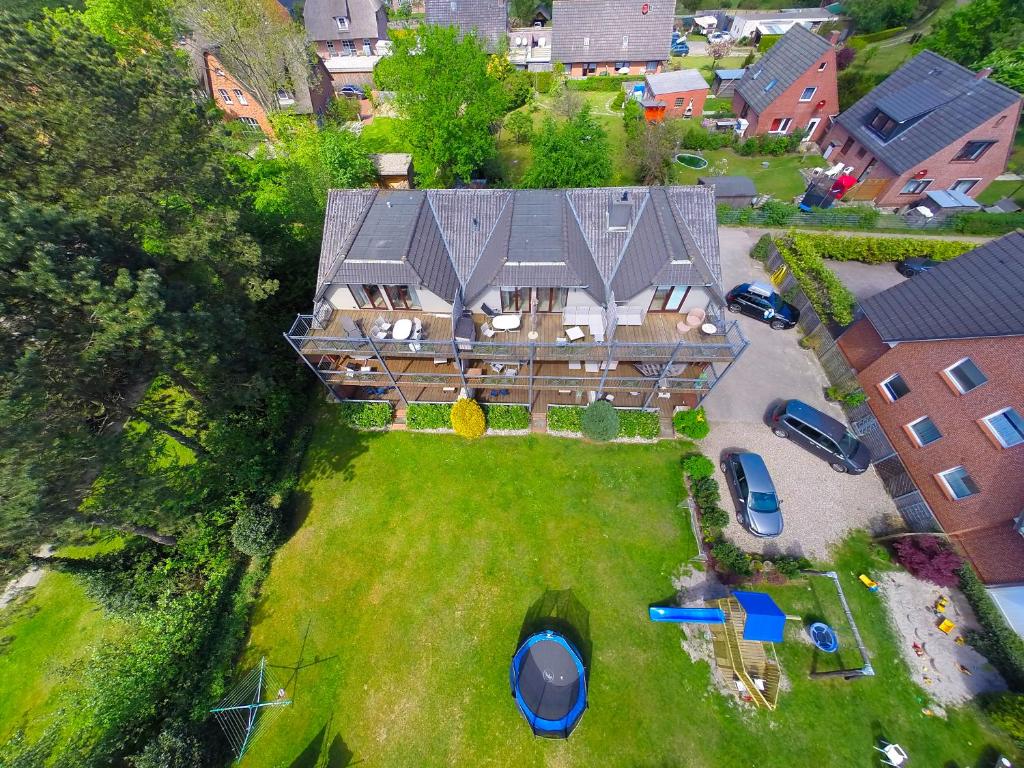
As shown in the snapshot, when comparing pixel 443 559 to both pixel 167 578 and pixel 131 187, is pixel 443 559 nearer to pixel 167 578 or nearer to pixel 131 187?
pixel 167 578

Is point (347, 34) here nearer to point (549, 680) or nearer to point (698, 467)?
point (698, 467)

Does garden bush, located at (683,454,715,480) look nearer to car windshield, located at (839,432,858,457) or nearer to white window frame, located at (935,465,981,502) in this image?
car windshield, located at (839,432,858,457)

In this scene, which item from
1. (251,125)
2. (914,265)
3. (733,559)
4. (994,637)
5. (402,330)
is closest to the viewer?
(994,637)

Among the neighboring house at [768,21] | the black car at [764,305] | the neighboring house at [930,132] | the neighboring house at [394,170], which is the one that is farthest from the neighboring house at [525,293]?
the neighboring house at [768,21]

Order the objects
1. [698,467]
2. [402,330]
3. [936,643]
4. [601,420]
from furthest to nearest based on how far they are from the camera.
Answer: [601,420] < [698,467] < [402,330] < [936,643]

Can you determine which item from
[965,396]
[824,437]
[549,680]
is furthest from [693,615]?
[965,396]

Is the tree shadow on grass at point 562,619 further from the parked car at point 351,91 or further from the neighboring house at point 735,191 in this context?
the parked car at point 351,91

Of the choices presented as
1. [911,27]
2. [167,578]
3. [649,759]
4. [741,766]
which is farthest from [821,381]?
[911,27]
